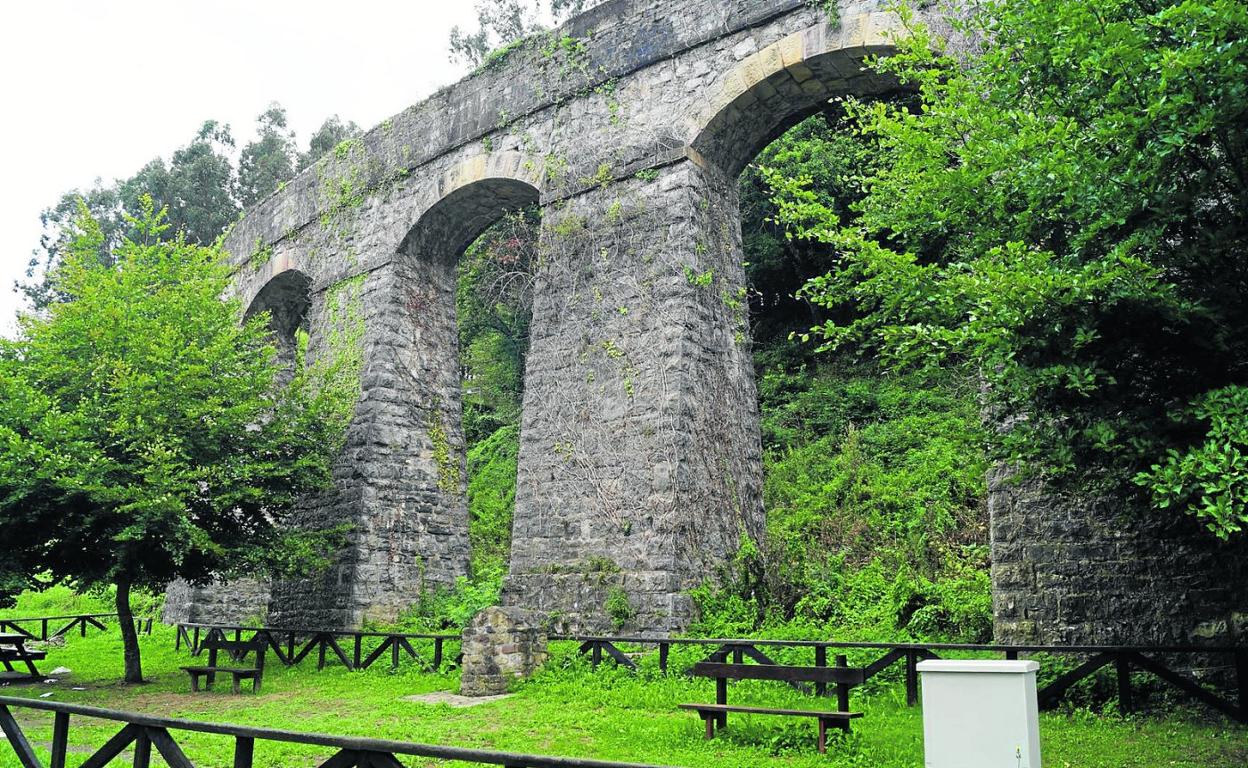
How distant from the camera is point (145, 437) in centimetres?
945

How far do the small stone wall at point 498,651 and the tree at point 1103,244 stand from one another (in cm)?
427

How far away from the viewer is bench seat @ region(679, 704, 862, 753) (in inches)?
207

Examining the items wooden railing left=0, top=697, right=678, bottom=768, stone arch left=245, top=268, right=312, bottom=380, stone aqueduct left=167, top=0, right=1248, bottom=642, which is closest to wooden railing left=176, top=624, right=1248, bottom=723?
stone aqueduct left=167, top=0, right=1248, bottom=642

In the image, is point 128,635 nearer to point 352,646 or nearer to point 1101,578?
point 352,646

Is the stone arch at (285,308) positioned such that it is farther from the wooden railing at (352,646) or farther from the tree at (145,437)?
the wooden railing at (352,646)

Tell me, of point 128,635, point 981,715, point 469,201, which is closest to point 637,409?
point 469,201

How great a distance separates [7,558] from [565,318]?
5.86 m

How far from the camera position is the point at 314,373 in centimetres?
1234

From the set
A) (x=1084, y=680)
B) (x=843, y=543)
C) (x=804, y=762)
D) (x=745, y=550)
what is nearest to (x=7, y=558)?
(x=745, y=550)

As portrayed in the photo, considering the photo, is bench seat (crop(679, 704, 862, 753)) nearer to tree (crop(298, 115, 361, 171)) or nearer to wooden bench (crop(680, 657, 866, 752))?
wooden bench (crop(680, 657, 866, 752))

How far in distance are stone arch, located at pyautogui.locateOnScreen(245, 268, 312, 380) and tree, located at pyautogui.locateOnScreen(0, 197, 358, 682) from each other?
3216 millimetres

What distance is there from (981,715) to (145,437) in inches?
330

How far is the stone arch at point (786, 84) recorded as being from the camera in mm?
8641

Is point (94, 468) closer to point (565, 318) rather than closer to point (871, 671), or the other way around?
point (565, 318)
